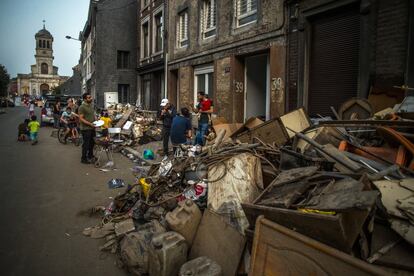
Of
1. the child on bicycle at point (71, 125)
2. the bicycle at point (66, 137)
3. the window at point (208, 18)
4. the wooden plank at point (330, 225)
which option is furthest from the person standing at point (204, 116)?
the wooden plank at point (330, 225)

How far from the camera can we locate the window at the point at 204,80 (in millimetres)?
14903

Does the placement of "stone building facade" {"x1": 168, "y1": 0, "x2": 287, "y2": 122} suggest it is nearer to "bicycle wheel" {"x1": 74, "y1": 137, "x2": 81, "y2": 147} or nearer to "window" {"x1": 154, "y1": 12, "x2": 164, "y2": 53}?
"window" {"x1": 154, "y1": 12, "x2": 164, "y2": 53}

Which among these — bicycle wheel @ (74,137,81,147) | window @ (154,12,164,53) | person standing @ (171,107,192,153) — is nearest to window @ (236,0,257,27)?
person standing @ (171,107,192,153)

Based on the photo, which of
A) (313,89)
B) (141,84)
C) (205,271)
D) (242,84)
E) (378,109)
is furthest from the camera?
(141,84)

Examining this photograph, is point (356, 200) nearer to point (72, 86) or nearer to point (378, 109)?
point (378, 109)

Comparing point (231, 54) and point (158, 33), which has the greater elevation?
point (158, 33)

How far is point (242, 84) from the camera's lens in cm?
1268

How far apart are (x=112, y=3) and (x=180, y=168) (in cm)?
2630

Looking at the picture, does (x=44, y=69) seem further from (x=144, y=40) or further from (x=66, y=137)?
(x=66, y=137)

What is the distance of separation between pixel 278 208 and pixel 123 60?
90.4ft

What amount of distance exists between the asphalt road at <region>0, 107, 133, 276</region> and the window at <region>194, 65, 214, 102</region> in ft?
19.7

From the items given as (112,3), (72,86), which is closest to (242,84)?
(112,3)

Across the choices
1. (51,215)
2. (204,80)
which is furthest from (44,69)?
(51,215)

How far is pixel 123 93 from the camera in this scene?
28.5 meters
